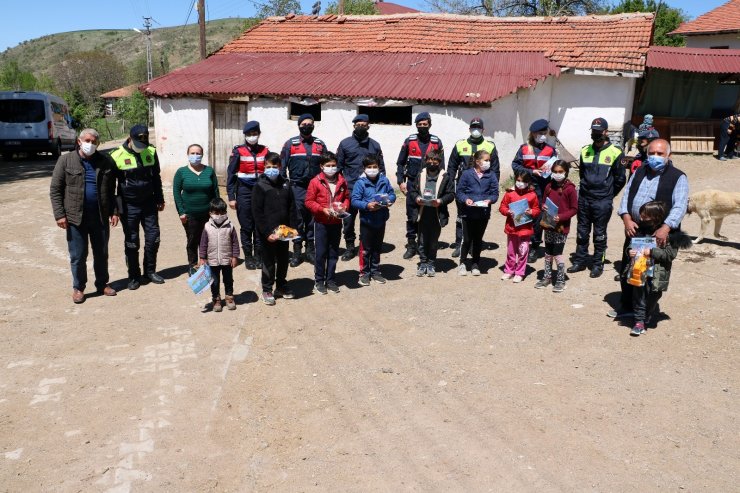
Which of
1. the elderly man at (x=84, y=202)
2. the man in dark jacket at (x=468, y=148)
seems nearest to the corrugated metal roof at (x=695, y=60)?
the man in dark jacket at (x=468, y=148)

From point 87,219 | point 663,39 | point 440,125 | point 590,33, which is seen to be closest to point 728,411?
point 87,219

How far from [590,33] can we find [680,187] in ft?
43.3

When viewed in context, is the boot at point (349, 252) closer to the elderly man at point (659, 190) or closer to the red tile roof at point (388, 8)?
the elderly man at point (659, 190)

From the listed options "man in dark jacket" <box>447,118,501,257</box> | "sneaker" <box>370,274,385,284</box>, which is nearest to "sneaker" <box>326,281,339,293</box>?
"sneaker" <box>370,274,385,284</box>

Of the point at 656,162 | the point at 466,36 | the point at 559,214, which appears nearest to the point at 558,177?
the point at 559,214

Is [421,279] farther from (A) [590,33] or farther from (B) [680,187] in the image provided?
(A) [590,33]

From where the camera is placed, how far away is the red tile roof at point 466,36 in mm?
16469

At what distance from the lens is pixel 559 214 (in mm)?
7082

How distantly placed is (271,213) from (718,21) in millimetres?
27082

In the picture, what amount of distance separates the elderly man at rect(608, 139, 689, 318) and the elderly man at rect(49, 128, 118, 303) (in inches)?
219

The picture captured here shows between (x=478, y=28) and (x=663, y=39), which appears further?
(x=663, y=39)

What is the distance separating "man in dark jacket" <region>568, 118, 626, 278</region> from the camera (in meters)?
7.31

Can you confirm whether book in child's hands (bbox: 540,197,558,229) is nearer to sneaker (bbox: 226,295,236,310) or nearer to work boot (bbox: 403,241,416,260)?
work boot (bbox: 403,241,416,260)

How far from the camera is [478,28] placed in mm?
18234
